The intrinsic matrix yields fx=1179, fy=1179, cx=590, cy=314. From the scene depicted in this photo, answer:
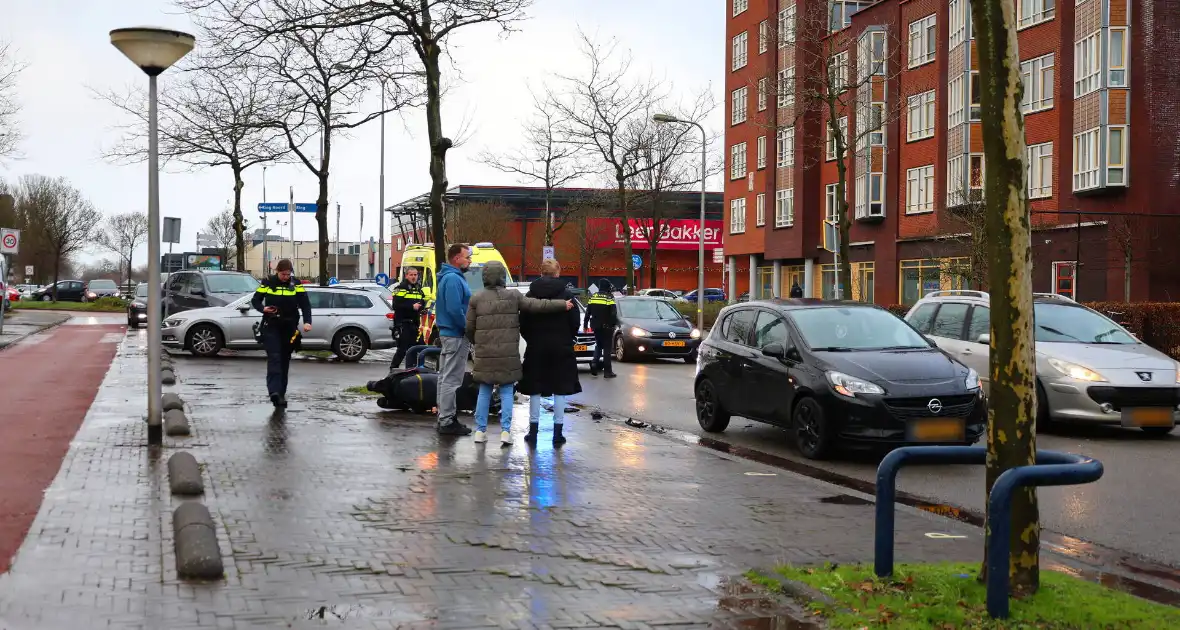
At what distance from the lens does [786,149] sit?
56.9 m

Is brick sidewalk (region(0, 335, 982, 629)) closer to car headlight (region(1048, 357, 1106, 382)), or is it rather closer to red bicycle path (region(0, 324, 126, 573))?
red bicycle path (region(0, 324, 126, 573))

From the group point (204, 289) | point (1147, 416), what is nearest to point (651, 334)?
point (204, 289)

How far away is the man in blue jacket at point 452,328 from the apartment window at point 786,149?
45182mm

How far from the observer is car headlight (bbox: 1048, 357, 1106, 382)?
13.0m

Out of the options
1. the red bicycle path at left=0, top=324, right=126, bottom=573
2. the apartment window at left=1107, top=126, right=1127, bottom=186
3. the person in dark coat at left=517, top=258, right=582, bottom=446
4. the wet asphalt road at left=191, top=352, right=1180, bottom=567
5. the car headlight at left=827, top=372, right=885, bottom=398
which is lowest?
the wet asphalt road at left=191, top=352, right=1180, bottom=567

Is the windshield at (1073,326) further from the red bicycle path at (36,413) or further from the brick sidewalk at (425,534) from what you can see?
the red bicycle path at (36,413)

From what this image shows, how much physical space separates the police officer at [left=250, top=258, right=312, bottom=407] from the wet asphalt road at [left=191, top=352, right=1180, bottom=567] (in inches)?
139

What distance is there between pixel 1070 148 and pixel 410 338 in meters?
26.6

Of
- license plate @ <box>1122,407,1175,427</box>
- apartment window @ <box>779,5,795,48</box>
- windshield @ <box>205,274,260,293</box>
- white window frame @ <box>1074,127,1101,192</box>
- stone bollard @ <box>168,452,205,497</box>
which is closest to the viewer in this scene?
stone bollard @ <box>168,452,205,497</box>

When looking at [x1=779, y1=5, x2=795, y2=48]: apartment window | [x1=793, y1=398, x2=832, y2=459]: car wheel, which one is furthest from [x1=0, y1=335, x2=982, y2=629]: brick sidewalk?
[x1=779, y1=5, x2=795, y2=48]: apartment window

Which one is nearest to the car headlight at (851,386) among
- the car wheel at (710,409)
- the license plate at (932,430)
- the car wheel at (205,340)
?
the license plate at (932,430)

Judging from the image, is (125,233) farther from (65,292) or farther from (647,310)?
(647,310)

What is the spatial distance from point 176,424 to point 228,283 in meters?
20.5

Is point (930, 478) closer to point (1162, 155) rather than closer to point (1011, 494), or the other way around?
point (1011, 494)
